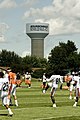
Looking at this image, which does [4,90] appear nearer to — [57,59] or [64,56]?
[57,59]

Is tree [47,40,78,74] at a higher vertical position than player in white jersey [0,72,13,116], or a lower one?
higher

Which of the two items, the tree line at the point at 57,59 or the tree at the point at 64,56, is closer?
the tree line at the point at 57,59

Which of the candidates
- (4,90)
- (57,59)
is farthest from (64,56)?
(4,90)

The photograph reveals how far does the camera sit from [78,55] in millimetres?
133000

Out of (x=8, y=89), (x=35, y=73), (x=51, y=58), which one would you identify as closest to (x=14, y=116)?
(x=8, y=89)

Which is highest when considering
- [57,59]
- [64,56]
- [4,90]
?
[64,56]

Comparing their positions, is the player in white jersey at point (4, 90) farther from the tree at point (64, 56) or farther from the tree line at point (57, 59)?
the tree at point (64, 56)

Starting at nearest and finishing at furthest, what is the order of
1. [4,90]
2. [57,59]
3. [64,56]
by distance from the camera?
1. [4,90]
2. [57,59]
3. [64,56]

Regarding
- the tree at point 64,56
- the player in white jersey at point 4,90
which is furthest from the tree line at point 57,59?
the player in white jersey at point 4,90

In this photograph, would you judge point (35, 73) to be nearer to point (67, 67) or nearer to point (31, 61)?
point (67, 67)

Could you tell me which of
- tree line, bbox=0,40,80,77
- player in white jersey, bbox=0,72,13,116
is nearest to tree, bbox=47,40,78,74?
tree line, bbox=0,40,80,77

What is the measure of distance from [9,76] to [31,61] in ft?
499

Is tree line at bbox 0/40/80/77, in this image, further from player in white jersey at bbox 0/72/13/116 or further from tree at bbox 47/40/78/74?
player in white jersey at bbox 0/72/13/116

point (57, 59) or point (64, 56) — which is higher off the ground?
point (64, 56)
